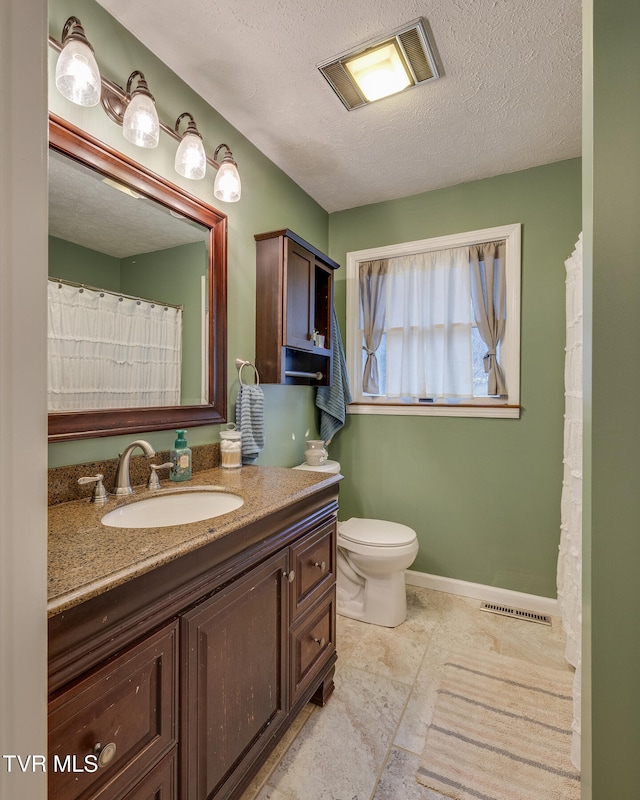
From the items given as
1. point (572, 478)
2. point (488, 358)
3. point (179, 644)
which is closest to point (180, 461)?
point (179, 644)

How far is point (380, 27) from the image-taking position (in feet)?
4.56

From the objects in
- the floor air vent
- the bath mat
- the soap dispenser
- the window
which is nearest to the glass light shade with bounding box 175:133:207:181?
the soap dispenser

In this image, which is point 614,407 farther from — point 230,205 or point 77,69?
point 230,205

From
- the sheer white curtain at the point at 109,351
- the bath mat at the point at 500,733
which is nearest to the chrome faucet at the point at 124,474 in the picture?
the sheer white curtain at the point at 109,351

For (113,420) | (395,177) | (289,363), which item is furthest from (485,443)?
(113,420)

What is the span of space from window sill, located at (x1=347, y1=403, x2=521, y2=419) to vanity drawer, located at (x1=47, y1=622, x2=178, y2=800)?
78.3 inches

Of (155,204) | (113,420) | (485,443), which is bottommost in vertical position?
(485,443)

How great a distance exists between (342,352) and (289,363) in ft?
1.66

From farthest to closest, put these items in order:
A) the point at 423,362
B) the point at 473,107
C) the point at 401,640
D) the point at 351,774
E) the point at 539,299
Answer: the point at 423,362
the point at 539,299
the point at 401,640
the point at 473,107
the point at 351,774

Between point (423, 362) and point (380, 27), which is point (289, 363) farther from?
point (380, 27)

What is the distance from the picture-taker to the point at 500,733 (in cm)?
147

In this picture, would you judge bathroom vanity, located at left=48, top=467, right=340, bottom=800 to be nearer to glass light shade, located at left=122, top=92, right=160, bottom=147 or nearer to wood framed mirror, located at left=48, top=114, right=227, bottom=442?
wood framed mirror, located at left=48, top=114, right=227, bottom=442

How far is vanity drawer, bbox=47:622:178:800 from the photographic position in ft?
2.19

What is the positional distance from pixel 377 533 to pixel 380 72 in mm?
2153
